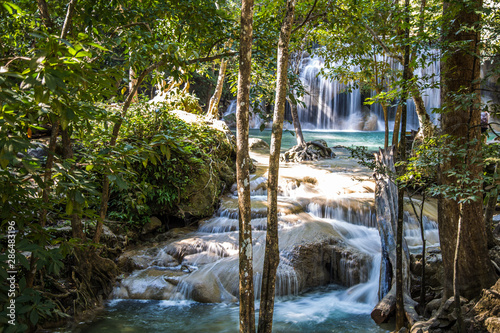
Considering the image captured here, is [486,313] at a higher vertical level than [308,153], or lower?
lower

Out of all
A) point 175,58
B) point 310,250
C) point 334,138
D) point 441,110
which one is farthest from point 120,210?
point 334,138

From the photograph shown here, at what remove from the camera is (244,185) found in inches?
128

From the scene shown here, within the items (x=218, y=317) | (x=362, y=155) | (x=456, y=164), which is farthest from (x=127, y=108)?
(x=456, y=164)

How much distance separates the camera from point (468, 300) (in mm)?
4004

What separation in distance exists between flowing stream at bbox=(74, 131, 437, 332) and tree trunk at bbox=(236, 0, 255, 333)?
2.16 m

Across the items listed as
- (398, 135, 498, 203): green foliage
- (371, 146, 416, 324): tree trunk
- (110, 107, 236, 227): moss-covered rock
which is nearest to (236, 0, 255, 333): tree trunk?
(398, 135, 498, 203): green foliage

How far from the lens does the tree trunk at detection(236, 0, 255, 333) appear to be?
3221 mm

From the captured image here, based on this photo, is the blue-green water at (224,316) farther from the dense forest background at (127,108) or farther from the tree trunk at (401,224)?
the tree trunk at (401,224)

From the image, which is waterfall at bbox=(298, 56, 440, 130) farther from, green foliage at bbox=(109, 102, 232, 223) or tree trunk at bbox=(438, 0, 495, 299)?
tree trunk at bbox=(438, 0, 495, 299)

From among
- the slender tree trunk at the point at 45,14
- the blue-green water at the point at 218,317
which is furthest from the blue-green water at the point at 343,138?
the slender tree trunk at the point at 45,14

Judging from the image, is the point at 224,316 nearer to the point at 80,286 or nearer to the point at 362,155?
the point at 80,286

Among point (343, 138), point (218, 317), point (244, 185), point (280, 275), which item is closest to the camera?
point (244, 185)

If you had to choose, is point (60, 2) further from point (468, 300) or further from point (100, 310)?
point (468, 300)

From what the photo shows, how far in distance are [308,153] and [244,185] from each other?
12.0 meters
